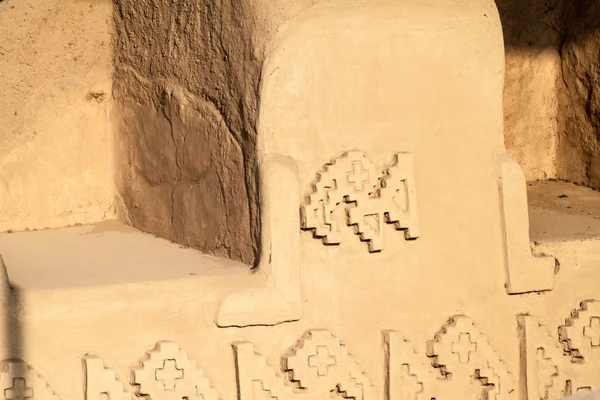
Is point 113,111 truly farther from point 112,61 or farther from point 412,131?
point 412,131

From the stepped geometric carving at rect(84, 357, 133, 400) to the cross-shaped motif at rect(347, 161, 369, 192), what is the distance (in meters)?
1.21

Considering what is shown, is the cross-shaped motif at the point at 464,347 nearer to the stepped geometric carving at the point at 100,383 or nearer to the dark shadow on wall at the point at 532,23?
the stepped geometric carving at the point at 100,383

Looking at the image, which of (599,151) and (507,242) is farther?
(599,151)

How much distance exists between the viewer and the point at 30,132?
6.16 meters

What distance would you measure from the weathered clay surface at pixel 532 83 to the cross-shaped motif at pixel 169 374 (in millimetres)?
2839

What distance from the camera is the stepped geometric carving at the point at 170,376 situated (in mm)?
4918

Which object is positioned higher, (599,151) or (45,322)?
(599,151)

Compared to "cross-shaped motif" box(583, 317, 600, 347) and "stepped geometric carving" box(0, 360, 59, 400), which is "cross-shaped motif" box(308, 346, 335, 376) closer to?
"stepped geometric carving" box(0, 360, 59, 400)

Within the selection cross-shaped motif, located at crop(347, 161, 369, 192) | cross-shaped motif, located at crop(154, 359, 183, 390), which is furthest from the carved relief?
cross-shaped motif, located at crop(347, 161, 369, 192)

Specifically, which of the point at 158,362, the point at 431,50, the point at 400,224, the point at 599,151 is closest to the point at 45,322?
the point at 158,362

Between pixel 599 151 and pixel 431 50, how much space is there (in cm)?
186

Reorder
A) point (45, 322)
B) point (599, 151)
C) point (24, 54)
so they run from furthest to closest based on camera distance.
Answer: point (599, 151), point (24, 54), point (45, 322)

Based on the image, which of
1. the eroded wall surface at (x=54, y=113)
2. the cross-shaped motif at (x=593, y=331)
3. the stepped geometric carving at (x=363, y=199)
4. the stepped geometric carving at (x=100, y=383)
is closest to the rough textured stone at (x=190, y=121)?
the eroded wall surface at (x=54, y=113)

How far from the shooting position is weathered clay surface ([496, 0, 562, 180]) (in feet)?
23.2
